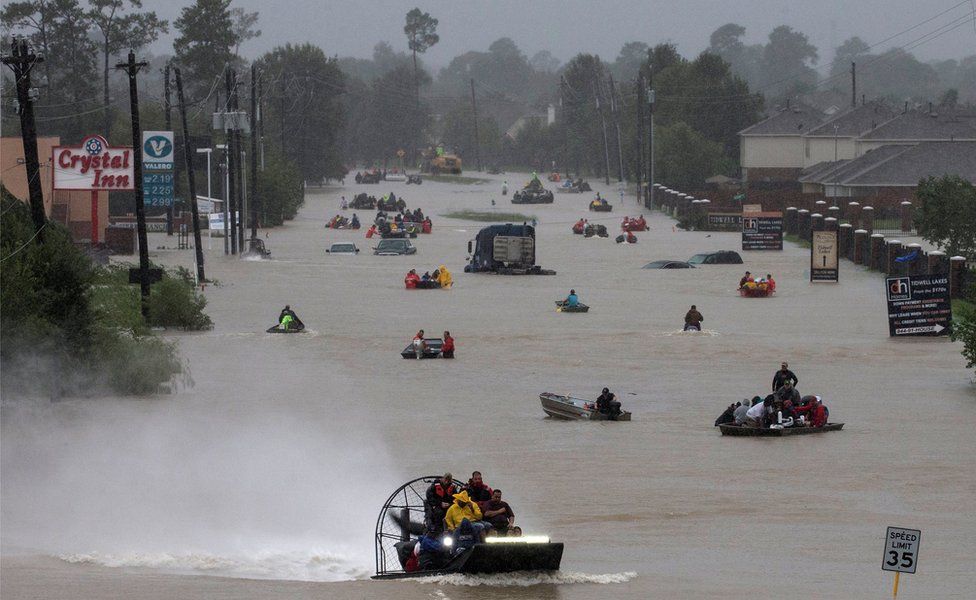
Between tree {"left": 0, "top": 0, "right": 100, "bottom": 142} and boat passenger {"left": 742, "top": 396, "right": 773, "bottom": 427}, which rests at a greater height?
tree {"left": 0, "top": 0, "right": 100, "bottom": 142}

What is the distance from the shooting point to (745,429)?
99.8 ft

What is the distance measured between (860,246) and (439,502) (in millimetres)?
56894

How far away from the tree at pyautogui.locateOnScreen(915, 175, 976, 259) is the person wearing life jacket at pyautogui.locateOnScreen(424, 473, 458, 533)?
48647mm

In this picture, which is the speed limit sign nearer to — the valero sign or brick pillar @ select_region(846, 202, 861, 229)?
the valero sign

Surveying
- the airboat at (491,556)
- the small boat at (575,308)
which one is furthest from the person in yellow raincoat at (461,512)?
the small boat at (575,308)

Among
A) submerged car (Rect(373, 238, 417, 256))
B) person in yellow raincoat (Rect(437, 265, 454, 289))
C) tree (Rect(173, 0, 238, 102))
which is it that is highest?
tree (Rect(173, 0, 238, 102))

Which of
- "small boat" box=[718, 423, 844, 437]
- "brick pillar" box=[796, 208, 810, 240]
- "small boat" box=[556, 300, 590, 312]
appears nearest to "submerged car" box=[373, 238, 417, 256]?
"brick pillar" box=[796, 208, 810, 240]

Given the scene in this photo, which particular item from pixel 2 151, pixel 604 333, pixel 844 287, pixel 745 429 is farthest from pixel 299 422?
pixel 2 151

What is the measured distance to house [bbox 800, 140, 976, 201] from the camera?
96.5 meters

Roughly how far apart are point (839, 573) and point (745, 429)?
33.6ft

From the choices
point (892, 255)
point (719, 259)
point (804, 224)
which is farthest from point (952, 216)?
point (804, 224)

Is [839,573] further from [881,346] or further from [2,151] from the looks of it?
[2,151]

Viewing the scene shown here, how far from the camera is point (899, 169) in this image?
99.7 metres

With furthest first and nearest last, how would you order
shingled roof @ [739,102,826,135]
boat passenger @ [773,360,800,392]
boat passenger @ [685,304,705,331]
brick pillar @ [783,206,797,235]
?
shingled roof @ [739,102,826,135] < brick pillar @ [783,206,797,235] < boat passenger @ [685,304,705,331] < boat passenger @ [773,360,800,392]
